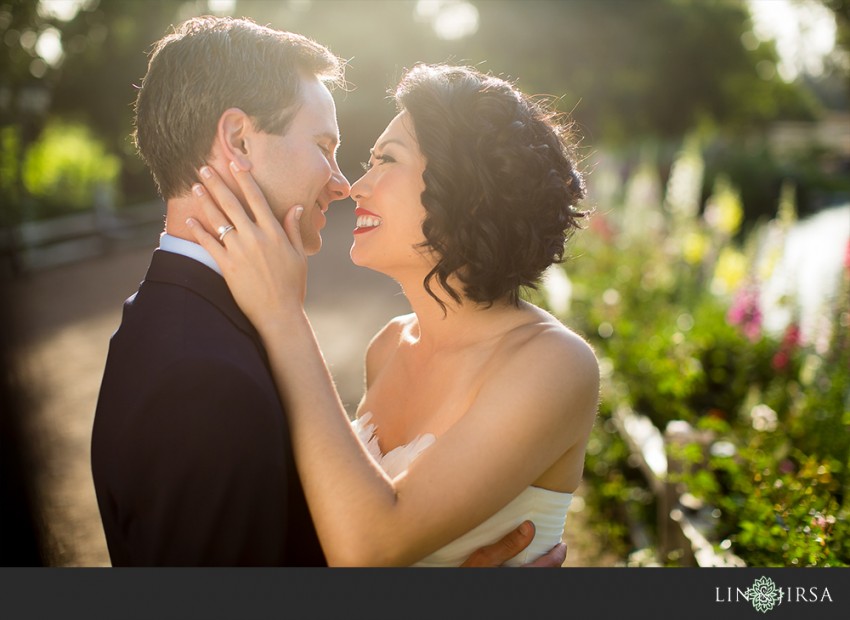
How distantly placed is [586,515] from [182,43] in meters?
3.90

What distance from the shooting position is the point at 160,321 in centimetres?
177

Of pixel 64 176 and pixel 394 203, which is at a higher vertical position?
pixel 394 203

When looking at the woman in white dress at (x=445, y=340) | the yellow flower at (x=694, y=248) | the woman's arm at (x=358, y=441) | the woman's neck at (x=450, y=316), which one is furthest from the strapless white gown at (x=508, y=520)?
the yellow flower at (x=694, y=248)

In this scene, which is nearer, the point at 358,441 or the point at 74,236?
the point at 358,441

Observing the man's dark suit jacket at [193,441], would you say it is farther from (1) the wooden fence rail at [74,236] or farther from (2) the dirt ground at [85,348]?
(1) the wooden fence rail at [74,236]

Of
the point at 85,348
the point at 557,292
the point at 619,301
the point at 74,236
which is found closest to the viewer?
the point at 557,292

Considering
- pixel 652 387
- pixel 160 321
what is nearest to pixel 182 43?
pixel 160 321

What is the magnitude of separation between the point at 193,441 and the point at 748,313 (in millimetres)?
4256

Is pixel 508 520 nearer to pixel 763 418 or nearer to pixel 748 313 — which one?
pixel 763 418

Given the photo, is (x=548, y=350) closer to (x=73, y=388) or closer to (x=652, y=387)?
(x=652, y=387)

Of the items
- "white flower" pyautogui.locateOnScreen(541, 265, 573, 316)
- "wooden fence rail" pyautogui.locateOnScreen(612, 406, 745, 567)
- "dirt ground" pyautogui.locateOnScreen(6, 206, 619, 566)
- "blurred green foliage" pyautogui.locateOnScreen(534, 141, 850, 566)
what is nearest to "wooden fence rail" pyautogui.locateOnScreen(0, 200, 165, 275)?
"dirt ground" pyautogui.locateOnScreen(6, 206, 619, 566)

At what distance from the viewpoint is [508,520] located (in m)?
2.21

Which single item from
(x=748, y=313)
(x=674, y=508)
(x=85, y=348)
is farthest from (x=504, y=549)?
(x=85, y=348)
